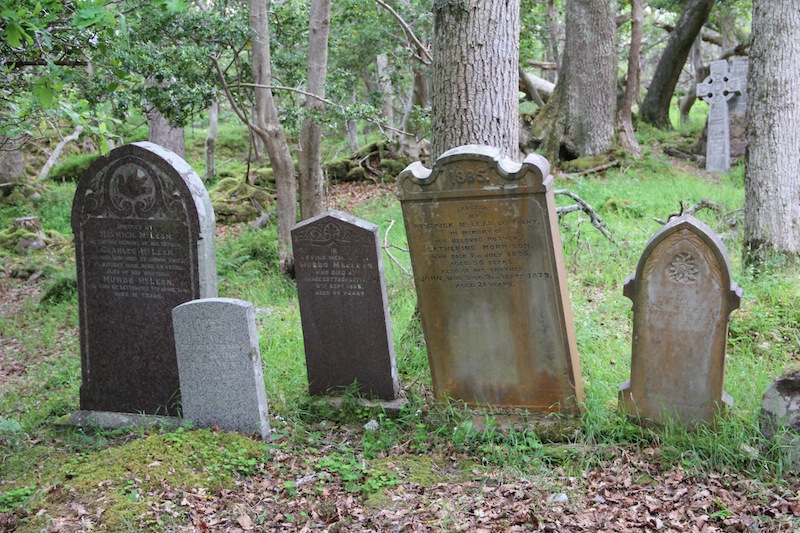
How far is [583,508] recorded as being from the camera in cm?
405

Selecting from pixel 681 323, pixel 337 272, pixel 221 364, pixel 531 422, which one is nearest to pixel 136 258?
pixel 221 364

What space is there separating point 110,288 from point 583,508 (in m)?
3.87

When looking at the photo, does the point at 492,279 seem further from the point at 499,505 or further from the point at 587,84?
the point at 587,84

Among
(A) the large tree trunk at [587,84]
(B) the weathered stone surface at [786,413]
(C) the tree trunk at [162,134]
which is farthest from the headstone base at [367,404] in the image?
(A) the large tree trunk at [587,84]

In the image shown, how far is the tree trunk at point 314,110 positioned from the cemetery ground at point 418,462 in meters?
3.42

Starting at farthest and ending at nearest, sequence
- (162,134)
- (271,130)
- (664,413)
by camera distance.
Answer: (162,134)
(271,130)
(664,413)

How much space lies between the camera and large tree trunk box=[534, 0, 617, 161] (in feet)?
46.7

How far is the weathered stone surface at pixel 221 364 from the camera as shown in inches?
198

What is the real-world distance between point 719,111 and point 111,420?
13769 millimetres

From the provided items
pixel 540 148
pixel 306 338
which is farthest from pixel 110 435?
pixel 540 148

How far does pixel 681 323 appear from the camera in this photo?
4570mm

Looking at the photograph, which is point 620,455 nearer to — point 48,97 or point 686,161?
point 48,97

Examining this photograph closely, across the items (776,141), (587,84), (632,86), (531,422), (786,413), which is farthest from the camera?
(632,86)

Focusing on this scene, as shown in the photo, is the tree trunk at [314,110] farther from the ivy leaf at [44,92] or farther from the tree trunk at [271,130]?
the ivy leaf at [44,92]
